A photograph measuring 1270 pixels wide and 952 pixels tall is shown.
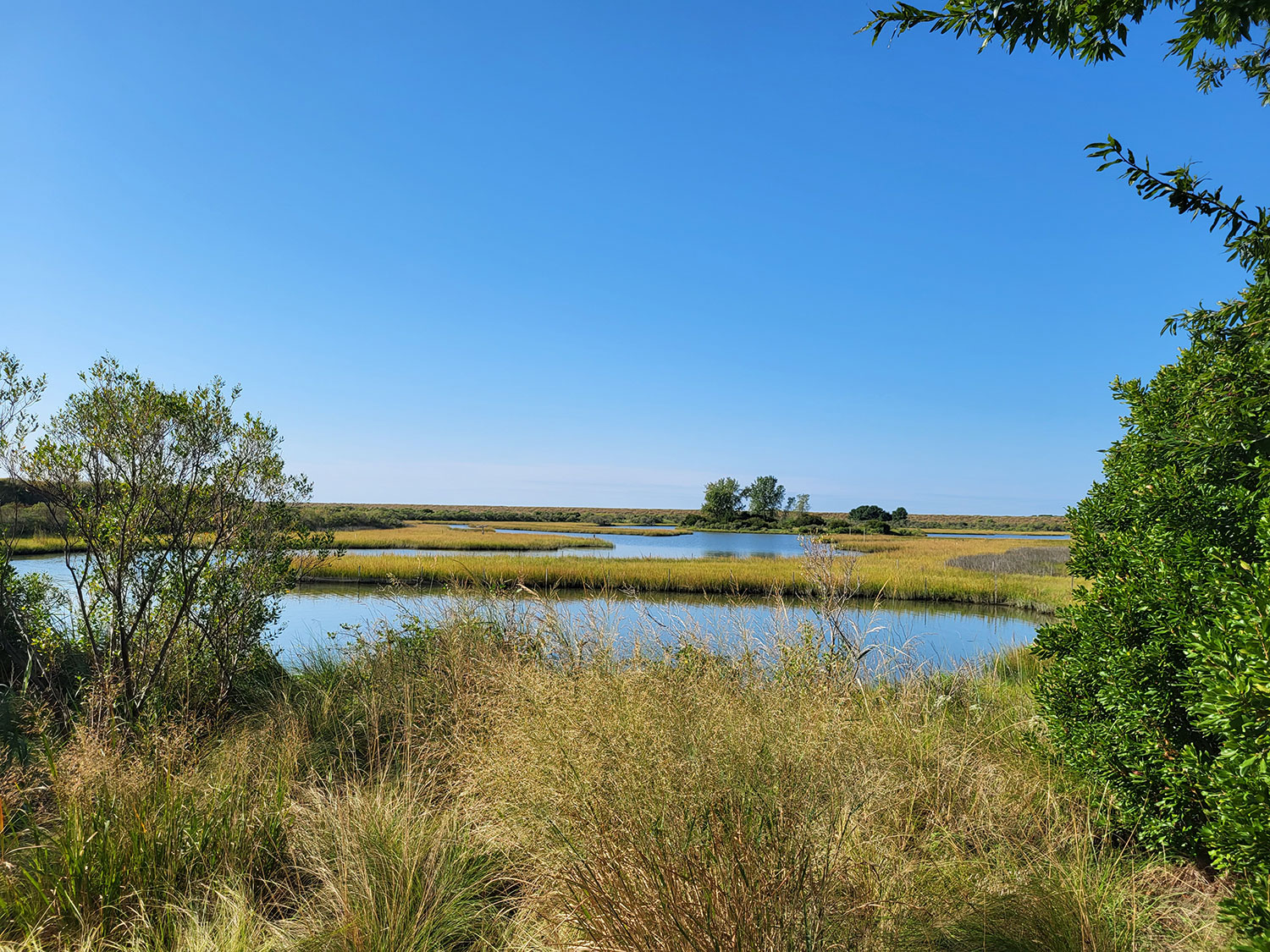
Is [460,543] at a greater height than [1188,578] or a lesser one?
lesser

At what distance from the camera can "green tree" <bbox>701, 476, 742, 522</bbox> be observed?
9806 centimetres

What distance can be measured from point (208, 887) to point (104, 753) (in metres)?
0.95

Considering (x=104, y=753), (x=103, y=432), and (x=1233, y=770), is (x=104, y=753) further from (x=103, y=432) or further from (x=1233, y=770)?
(x=1233, y=770)

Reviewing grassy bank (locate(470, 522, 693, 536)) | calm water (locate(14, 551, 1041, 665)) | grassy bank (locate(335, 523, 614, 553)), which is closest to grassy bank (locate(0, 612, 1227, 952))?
calm water (locate(14, 551, 1041, 665))

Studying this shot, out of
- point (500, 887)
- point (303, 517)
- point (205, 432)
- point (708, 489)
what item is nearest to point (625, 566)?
point (303, 517)

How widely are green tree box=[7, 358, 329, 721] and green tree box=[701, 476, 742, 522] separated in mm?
91487

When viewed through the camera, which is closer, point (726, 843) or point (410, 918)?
point (726, 843)

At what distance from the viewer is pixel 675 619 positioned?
5754 millimetres

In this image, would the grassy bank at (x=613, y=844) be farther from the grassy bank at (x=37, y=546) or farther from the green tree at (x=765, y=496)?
the green tree at (x=765, y=496)

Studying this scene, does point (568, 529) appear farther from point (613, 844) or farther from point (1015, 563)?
point (613, 844)

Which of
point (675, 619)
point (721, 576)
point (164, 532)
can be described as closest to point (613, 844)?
point (675, 619)

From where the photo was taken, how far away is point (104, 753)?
11.4 ft

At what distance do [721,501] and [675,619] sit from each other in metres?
94.8

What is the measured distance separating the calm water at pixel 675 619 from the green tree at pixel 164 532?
35.2 inches
